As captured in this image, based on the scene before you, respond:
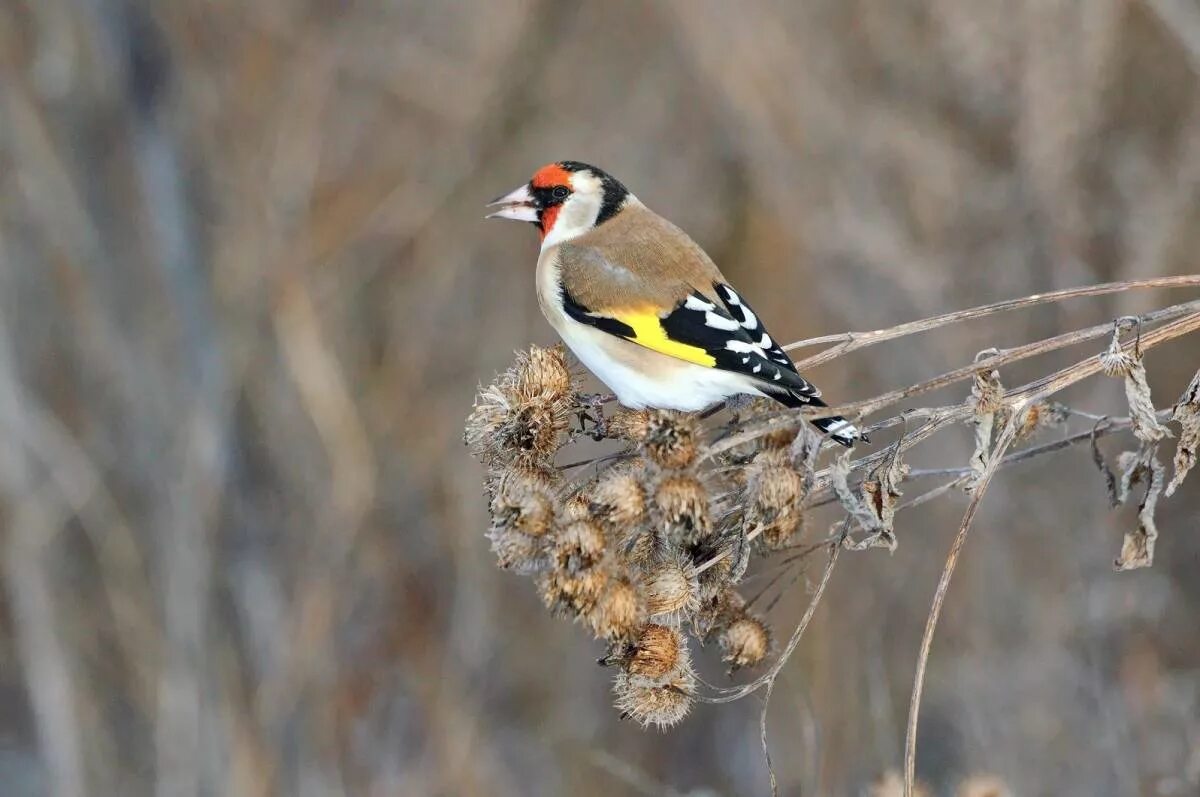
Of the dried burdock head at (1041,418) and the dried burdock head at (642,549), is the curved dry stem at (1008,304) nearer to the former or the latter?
the dried burdock head at (1041,418)

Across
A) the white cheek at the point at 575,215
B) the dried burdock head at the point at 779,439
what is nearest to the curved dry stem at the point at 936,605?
the dried burdock head at the point at 779,439

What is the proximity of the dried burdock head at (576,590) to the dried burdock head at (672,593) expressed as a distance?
0.33 ft

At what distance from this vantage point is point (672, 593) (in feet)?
7.31

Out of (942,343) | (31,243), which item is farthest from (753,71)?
(31,243)

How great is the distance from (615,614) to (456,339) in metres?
4.79

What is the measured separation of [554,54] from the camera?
6.94 m

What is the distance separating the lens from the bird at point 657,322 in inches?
116

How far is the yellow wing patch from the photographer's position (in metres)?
3.03

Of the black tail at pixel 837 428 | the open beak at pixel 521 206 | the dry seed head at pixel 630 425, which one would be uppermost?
the open beak at pixel 521 206

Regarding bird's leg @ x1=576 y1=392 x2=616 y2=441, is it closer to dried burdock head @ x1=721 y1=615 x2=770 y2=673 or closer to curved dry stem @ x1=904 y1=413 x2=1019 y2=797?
dried burdock head @ x1=721 y1=615 x2=770 y2=673

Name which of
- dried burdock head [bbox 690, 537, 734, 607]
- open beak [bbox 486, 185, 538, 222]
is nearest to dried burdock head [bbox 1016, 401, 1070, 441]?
dried burdock head [bbox 690, 537, 734, 607]

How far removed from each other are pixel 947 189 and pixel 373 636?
373 cm

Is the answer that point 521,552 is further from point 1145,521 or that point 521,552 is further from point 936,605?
point 1145,521

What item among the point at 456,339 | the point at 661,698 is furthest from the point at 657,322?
the point at 456,339
